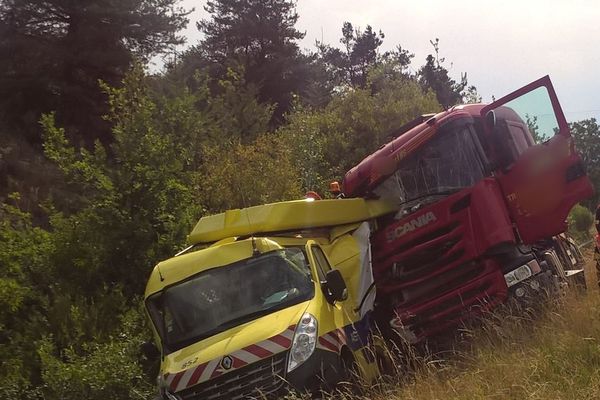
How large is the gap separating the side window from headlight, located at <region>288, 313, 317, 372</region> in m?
0.91

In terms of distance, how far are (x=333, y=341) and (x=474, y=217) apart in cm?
291

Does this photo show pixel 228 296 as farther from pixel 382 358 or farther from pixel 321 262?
pixel 382 358

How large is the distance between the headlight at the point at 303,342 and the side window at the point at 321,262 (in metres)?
0.91

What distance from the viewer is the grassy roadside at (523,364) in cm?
482

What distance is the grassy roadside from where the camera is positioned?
482 cm

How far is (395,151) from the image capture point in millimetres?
9320

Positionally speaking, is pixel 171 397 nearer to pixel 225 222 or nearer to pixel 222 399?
pixel 222 399

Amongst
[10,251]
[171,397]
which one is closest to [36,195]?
[10,251]

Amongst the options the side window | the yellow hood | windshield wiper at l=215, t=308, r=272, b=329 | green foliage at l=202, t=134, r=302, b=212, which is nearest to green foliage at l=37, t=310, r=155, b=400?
the yellow hood

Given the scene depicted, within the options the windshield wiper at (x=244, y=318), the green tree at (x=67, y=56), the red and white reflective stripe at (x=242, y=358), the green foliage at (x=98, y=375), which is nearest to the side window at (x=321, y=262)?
the windshield wiper at (x=244, y=318)

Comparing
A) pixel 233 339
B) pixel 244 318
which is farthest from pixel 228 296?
pixel 233 339

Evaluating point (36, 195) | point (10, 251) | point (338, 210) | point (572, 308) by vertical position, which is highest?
point (36, 195)

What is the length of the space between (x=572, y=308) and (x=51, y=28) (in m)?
18.4

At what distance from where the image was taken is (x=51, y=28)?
20.0 meters
